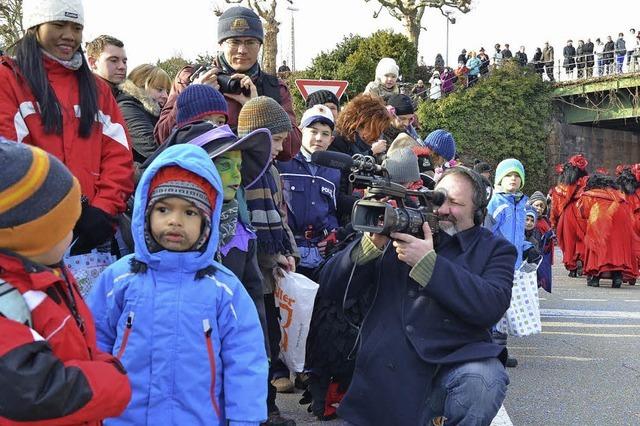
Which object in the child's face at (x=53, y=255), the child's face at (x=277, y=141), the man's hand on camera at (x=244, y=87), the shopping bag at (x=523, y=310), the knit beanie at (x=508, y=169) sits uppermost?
the man's hand on camera at (x=244, y=87)

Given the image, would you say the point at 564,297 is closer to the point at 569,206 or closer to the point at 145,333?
the point at 569,206

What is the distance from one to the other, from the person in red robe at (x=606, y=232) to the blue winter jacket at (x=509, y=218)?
647 centimetres

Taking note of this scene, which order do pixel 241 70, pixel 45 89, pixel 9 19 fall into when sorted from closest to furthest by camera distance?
pixel 45 89 < pixel 241 70 < pixel 9 19

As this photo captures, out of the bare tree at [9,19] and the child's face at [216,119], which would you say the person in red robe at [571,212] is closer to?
the child's face at [216,119]

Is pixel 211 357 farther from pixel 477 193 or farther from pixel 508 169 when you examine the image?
pixel 508 169

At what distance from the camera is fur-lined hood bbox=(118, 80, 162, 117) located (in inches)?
191

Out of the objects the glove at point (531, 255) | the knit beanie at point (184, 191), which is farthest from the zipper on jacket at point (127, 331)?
the glove at point (531, 255)

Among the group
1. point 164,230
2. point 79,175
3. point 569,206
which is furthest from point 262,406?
point 569,206

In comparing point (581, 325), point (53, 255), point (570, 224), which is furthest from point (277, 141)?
point (570, 224)

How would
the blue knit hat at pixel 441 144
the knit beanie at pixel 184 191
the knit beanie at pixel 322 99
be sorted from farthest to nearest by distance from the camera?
1. the blue knit hat at pixel 441 144
2. the knit beanie at pixel 322 99
3. the knit beanie at pixel 184 191

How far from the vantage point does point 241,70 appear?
4.65 m

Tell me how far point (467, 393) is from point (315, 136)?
7.17 feet

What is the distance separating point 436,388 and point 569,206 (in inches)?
442

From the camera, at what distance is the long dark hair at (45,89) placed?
340 centimetres
